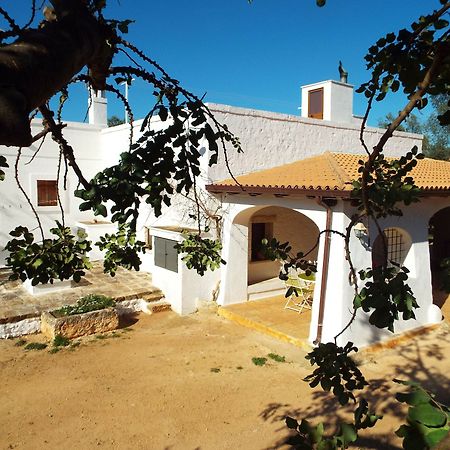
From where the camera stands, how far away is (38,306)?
409 inches

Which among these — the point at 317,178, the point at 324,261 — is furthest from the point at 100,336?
the point at 317,178

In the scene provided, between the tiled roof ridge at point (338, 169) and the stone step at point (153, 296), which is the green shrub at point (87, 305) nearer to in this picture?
the stone step at point (153, 296)

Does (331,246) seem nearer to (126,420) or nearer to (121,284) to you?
(126,420)

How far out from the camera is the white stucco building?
8.69m

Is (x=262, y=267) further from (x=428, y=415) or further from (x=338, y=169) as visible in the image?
(x=428, y=415)

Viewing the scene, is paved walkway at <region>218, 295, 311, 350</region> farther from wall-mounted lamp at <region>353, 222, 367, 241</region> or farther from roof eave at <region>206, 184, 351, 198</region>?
roof eave at <region>206, 184, 351, 198</region>

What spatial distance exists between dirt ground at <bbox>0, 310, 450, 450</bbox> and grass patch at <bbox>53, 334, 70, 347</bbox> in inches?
12.8

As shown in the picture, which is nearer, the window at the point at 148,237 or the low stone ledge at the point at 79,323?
the low stone ledge at the point at 79,323

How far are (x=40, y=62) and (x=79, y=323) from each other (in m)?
8.97

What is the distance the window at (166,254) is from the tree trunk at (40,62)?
367 inches

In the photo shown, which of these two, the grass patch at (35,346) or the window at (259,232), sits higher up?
the window at (259,232)

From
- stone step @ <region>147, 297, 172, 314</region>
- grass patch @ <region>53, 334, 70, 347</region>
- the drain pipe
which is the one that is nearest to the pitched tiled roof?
the drain pipe

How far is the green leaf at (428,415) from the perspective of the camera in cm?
132

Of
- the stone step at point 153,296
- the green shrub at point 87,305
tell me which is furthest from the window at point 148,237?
the green shrub at point 87,305
